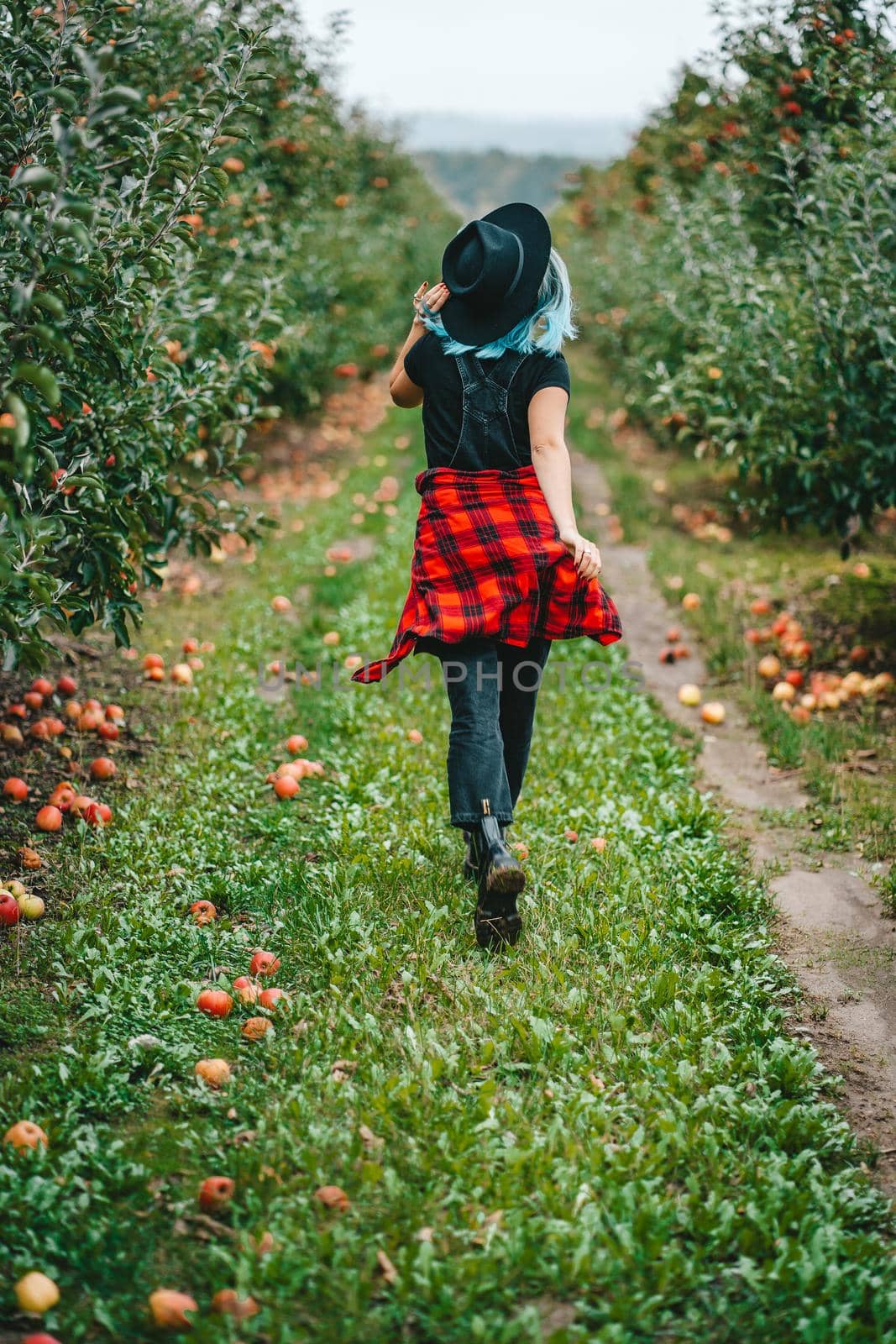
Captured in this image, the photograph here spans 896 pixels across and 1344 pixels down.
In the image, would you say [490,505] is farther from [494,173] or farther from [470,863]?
[494,173]

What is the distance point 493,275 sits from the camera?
9.07ft

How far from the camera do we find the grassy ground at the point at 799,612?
4.17 m

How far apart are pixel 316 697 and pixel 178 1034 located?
2597mm

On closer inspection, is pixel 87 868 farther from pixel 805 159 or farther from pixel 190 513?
pixel 805 159

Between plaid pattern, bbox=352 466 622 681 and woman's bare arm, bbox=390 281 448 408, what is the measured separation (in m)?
0.26

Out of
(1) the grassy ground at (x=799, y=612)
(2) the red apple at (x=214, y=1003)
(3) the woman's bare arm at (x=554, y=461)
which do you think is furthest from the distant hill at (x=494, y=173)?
(2) the red apple at (x=214, y=1003)

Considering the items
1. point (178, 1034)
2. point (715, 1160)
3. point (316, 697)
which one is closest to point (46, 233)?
point (178, 1034)

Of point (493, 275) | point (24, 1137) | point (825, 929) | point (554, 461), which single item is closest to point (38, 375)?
point (493, 275)

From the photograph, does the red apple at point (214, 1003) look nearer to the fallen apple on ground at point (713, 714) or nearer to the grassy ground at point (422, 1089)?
the grassy ground at point (422, 1089)

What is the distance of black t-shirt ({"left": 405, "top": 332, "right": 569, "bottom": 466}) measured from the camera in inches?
114

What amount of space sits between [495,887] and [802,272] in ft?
13.0

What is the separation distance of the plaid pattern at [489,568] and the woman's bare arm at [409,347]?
26cm

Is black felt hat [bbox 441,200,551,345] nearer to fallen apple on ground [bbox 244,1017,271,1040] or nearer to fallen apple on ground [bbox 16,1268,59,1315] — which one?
fallen apple on ground [bbox 244,1017,271,1040]

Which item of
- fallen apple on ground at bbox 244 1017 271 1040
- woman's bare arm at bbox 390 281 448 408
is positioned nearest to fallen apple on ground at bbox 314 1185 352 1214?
fallen apple on ground at bbox 244 1017 271 1040
